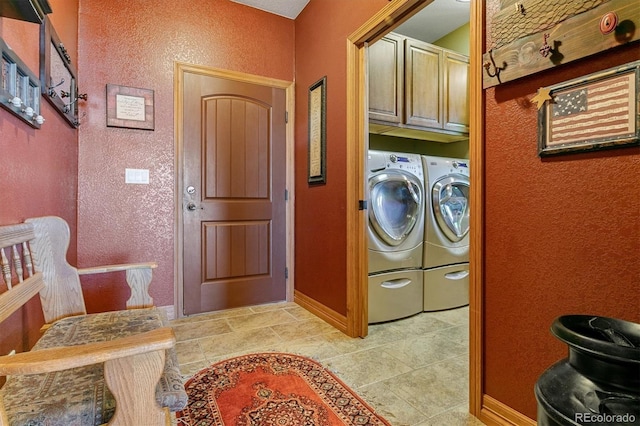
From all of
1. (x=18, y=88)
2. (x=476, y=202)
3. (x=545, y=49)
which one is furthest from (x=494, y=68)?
(x=18, y=88)

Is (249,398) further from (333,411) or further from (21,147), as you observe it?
(21,147)

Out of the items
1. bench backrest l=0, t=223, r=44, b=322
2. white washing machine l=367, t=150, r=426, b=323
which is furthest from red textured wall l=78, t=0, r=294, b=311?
white washing machine l=367, t=150, r=426, b=323

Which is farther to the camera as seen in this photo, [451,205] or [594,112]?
[451,205]

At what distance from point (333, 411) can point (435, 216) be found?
72.9 inches

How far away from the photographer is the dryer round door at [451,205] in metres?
2.79

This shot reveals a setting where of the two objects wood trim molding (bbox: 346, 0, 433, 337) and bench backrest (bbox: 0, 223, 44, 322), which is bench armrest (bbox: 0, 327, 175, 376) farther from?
wood trim molding (bbox: 346, 0, 433, 337)

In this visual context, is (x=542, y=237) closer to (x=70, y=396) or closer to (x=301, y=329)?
(x=70, y=396)

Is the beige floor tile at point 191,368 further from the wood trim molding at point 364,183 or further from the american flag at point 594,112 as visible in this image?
the american flag at point 594,112

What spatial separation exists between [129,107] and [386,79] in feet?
6.75

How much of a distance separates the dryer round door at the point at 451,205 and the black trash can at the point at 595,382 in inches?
79.8

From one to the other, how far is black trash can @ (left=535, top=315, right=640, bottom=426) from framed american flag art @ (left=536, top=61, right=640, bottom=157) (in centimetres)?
56

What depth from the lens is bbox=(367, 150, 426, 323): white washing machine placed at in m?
2.49

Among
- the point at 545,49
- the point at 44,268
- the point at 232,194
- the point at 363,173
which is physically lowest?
the point at 44,268

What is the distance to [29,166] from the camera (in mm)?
1371
